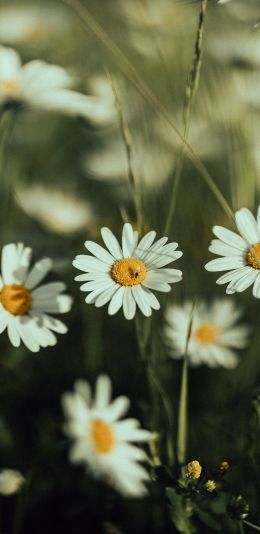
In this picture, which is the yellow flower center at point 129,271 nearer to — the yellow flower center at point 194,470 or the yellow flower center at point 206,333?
the yellow flower center at point 194,470

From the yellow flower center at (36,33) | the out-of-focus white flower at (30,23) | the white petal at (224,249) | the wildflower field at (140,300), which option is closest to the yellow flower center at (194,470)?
the wildflower field at (140,300)

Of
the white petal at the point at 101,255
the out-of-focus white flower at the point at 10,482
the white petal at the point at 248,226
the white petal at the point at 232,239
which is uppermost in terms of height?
the white petal at the point at 248,226

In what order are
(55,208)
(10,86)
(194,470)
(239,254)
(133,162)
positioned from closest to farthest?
(194,470) → (239,254) → (10,86) → (133,162) → (55,208)

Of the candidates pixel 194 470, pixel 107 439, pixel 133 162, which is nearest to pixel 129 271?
pixel 194 470

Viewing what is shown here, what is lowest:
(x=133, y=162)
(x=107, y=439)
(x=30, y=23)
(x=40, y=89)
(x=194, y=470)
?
(x=194, y=470)

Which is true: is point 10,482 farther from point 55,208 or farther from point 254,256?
point 55,208

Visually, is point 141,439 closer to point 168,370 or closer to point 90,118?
point 168,370

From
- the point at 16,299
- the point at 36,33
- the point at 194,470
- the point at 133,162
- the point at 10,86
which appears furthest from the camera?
the point at 36,33
